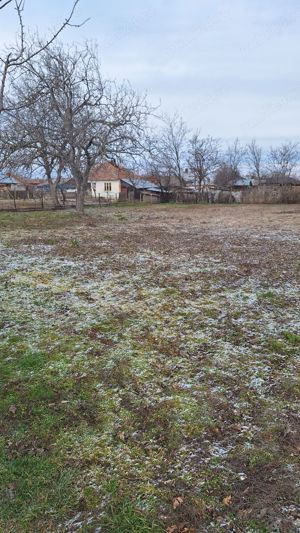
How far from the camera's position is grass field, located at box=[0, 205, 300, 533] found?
1.88 metres

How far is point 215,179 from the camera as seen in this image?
4084 centimetres

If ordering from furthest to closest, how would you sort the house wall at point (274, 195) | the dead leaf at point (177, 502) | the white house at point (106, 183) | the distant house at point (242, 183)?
the distant house at point (242, 183)
the white house at point (106, 183)
the house wall at point (274, 195)
the dead leaf at point (177, 502)

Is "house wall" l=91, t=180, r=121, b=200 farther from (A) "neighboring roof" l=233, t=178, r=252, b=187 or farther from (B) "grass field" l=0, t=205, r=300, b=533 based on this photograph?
(B) "grass field" l=0, t=205, r=300, b=533

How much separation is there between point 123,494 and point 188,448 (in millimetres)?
526

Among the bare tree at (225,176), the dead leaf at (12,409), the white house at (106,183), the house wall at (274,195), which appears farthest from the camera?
the white house at (106,183)

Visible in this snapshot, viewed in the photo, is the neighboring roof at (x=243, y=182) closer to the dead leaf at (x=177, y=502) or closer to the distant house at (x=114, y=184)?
the distant house at (x=114, y=184)

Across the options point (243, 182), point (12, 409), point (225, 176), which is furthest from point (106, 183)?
point (12, 409)

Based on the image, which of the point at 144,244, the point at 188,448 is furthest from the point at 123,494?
the point at 144,244

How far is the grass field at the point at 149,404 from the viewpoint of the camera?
1883mm

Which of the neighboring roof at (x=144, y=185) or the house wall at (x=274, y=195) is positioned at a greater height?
the neighboring roof at (x=144, y=185)

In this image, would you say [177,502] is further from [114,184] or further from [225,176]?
[114,184]

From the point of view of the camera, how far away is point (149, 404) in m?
2.73

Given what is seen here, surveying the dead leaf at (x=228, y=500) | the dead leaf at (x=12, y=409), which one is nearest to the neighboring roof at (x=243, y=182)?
the dead leaf at (x=12, y=409)

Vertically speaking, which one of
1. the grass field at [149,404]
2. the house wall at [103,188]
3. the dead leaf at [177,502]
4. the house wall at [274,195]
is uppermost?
the house wall at [103,188]
